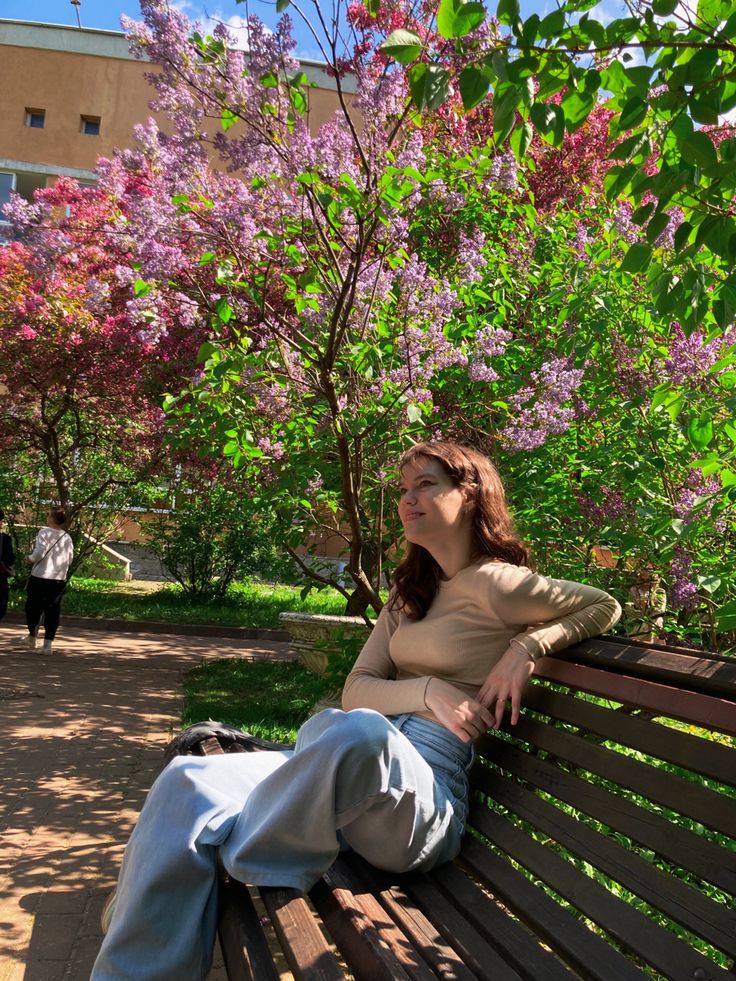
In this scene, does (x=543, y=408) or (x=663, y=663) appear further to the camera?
(x=543, y=408)

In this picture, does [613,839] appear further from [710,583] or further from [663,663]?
[710,583]

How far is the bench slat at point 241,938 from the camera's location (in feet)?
5.94

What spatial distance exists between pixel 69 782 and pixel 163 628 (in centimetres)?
806

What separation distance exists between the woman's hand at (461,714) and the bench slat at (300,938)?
0.61 metres

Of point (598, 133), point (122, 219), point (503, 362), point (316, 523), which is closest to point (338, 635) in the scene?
point (316, 523)

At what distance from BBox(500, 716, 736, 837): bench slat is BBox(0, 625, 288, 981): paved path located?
1.53 m

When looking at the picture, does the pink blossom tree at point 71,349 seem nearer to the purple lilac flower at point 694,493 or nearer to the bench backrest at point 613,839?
the purple lilac flower at point 694,493

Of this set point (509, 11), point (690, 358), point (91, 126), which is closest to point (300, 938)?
point (509, 11)

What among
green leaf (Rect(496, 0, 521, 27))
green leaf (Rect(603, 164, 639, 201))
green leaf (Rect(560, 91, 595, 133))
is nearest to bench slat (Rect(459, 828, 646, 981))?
green leaf (Rect(603, 164, 639, 201))

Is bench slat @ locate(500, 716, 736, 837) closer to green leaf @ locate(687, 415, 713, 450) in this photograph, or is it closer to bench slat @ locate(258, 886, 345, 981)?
bench slat @ locate(258, 886, 345, 981)

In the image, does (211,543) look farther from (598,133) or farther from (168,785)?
(168,785)

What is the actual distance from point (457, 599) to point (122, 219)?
284 cm

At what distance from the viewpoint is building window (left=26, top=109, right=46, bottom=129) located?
1008 inches

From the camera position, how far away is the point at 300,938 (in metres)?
1.82
